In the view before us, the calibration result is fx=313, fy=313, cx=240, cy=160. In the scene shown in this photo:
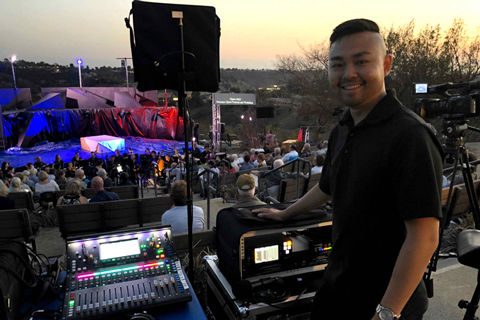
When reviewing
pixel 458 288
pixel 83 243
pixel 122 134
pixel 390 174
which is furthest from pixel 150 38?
pixel 122 134

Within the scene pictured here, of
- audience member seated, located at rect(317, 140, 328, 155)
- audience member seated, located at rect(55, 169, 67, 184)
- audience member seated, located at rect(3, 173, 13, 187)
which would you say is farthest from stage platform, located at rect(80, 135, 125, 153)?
audience member seated, located at rect(317, 140, 328, 155)

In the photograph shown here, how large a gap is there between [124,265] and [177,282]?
292 millimetres

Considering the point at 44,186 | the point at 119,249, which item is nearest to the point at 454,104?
the point at 119,249

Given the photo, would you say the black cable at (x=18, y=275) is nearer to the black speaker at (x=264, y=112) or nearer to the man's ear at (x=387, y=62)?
the man's ear at (x=387, y=62)

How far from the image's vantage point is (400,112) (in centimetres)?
112

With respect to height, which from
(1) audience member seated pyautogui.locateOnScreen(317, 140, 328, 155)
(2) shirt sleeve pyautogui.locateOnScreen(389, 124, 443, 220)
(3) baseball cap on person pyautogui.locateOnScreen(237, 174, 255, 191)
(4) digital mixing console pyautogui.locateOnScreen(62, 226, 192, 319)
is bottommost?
(1) audience member seated pyautogui.locateOnScreen(317, 140, 328, 155)

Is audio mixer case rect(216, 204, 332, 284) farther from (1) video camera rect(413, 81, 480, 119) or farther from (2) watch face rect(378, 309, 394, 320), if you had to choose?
(1) video camera rect(413, 81, 480, 119)

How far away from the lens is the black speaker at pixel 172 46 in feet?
6.30

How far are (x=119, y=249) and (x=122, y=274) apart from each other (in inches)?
5.7

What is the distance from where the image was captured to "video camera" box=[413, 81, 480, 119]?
6.42ft

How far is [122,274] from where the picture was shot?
155 centimetres

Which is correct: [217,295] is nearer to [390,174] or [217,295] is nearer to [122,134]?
[390,174]

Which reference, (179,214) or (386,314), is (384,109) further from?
(179,214)

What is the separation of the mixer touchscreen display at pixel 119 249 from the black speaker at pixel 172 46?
102cm
